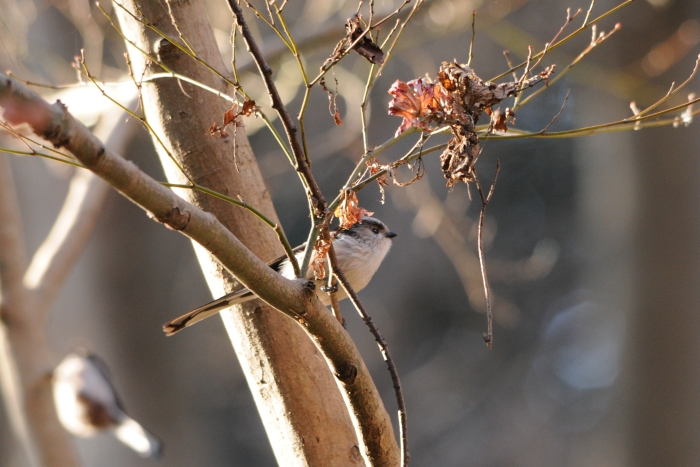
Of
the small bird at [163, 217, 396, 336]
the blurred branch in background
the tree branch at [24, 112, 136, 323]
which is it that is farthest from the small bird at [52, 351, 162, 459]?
the small bird at [163, 217, 396, 336]

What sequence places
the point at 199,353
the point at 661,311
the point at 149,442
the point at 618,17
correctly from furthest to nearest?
the point at 199,353 → the point at 618,17 → the point at 661,311 → the point at 149,442

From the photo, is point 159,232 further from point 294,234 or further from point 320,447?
point 320,447

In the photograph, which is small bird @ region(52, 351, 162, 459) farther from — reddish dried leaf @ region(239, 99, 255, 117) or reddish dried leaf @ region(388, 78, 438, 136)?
reddish dried leaf @ region(388, 78, 438, 136)

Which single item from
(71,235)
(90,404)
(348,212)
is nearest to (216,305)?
(348,212)

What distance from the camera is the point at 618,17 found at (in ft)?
20.8

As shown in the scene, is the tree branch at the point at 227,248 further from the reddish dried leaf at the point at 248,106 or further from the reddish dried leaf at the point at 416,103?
the reddish dried leaf at the point at 416,103

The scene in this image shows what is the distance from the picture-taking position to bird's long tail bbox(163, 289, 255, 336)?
2.07 m

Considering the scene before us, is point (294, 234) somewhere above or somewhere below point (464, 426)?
above

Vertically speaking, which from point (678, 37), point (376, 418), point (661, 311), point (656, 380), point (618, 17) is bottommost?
point (376, 418)

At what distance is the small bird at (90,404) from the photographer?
12.8ft

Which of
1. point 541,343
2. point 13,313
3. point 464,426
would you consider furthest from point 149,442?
point 541,343

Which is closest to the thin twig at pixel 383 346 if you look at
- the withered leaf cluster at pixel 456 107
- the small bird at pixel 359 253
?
the withered leaf cluster at pixel 456 107

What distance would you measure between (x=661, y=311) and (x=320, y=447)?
4.91 m

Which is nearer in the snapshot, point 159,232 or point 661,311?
point 661,311
